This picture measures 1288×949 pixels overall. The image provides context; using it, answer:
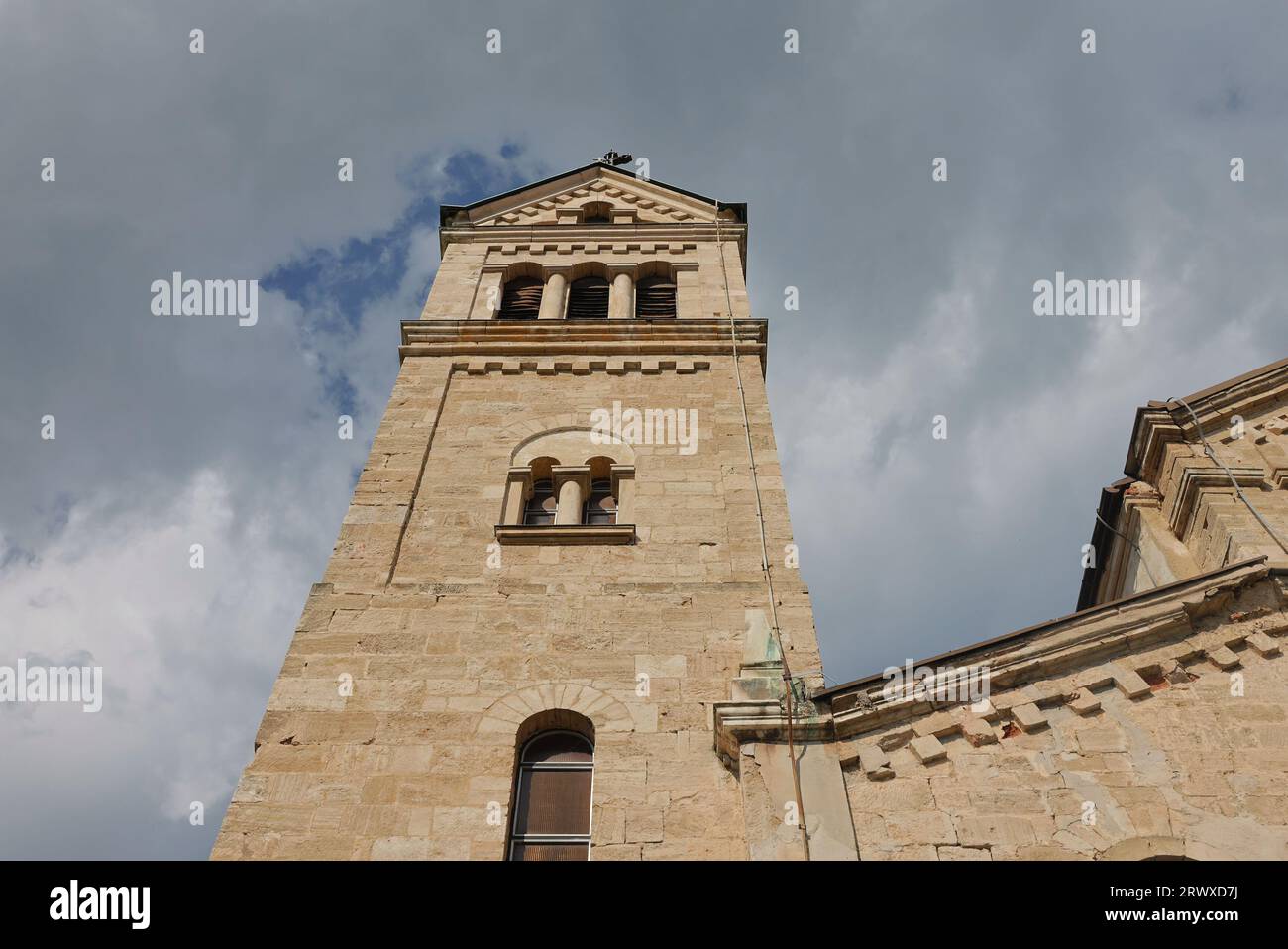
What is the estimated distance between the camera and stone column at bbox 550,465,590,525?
1379 cm

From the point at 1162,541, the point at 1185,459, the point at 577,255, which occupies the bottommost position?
the point at 1162,541

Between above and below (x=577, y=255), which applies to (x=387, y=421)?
below

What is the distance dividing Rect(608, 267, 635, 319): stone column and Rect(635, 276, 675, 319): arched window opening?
0.15 metres

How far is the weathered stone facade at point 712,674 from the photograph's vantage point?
912 cm

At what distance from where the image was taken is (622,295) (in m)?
20.0

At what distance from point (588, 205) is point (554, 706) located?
616 inches

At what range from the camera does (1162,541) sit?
14945 mm

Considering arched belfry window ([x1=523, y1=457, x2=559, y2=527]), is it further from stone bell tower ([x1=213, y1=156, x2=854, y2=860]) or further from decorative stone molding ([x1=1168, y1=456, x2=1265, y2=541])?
decorative stone molding ([x1=1168, y1=456, x2=1265, y2=541])

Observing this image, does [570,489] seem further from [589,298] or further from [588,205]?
[588,205]

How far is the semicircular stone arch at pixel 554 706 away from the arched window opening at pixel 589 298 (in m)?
10.0
